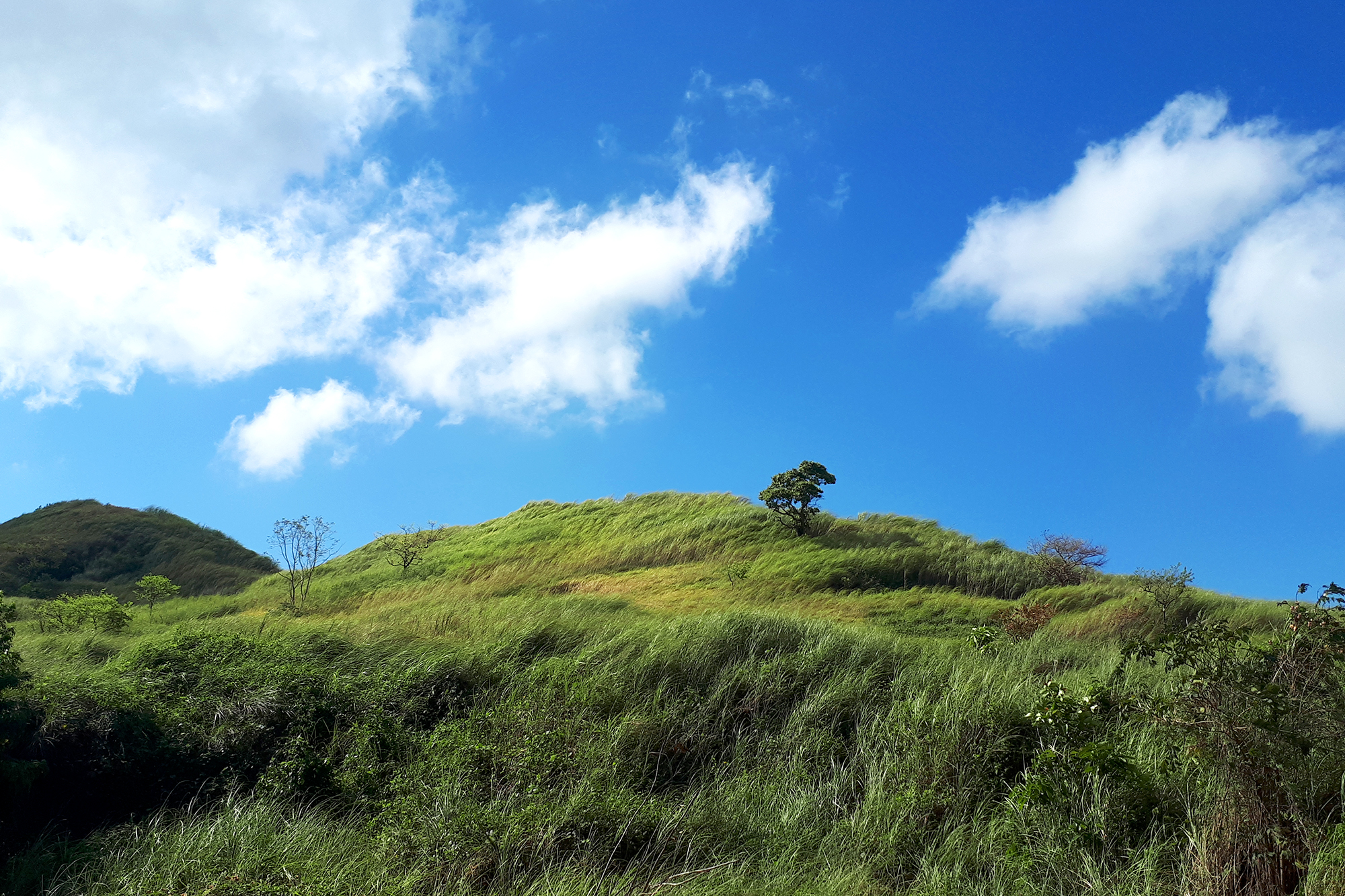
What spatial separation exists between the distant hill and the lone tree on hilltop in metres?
20.5

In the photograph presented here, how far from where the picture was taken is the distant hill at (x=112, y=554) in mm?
31359

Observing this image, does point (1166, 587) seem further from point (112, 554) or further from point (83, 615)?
point (112, 554)

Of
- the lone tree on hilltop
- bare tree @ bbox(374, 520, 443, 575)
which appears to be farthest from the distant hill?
the lone tree on hilltop

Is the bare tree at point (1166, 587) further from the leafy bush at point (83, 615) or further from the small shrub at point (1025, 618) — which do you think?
the leafy bush at point (83, 615)

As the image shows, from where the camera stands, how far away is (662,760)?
26.5ft

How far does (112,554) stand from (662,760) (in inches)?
1438

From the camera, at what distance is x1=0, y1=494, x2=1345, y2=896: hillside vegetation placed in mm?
5766

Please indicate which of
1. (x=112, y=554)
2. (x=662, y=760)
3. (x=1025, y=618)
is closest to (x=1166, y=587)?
(x=1025, y=618)

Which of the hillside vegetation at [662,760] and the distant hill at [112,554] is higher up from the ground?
the distant hill at [112,554]

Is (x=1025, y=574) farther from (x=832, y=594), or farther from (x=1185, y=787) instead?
(x=1185, y=787)

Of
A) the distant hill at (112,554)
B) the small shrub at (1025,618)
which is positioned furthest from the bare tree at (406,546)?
the small shrub at (1025,618)

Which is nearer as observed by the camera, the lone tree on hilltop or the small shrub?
the small shrub

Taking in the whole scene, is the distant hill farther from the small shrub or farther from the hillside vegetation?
the small shrub

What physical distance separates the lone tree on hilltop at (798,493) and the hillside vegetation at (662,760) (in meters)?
14.1
